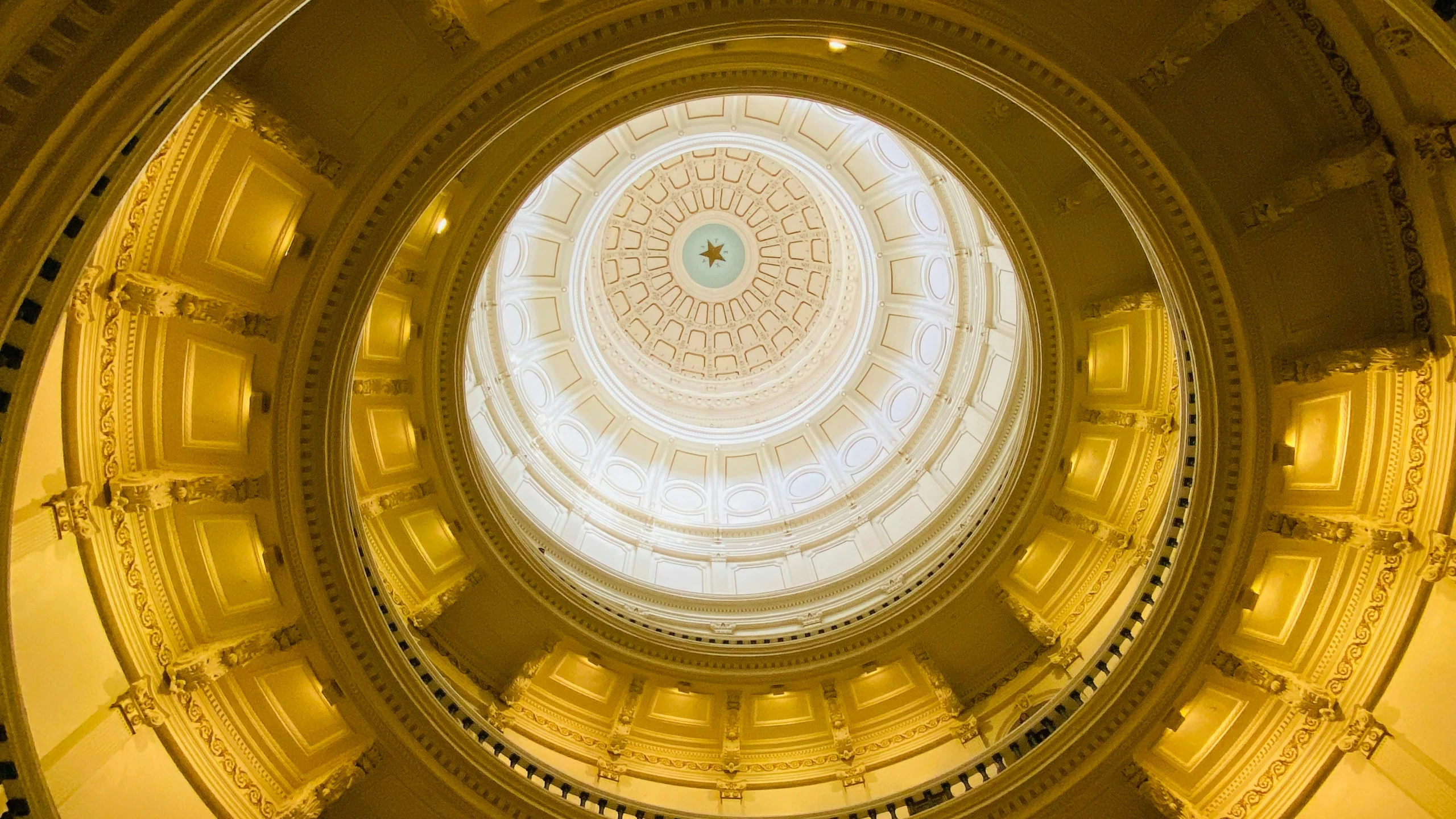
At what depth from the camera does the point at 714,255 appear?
29578 millimetres

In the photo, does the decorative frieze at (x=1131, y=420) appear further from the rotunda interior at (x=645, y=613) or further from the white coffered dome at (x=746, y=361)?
the white coffered dome at (x=746, y=361)

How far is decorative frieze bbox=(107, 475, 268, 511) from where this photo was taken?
9.45 meters

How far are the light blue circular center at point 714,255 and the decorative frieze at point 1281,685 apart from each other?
71.2 feet

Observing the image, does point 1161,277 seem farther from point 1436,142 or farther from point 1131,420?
point 1131,420

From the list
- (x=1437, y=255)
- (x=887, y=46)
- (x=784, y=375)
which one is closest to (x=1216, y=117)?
(x=1437, y=255)

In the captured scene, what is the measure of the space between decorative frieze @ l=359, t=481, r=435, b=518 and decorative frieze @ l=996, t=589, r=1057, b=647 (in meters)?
12.2

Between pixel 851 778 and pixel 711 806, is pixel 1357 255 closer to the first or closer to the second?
pixel 851 778

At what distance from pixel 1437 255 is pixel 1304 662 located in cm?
599

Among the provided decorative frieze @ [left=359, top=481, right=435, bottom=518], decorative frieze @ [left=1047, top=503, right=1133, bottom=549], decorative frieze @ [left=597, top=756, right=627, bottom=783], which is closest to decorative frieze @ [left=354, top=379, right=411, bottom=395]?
decorative frieze @ [left=359, top=481, right=435, bottom=518]

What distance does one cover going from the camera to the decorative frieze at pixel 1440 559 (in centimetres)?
934

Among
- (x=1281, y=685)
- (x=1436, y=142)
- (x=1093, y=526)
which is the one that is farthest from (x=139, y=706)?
(x=1436, y=142)

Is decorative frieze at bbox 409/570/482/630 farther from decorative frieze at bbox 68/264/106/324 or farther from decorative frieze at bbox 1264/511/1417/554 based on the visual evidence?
decorative frieze at bbox 1264/511/1417/554

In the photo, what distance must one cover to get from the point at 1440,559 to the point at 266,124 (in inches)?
605

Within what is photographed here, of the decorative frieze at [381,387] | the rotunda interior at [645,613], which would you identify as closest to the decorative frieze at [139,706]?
the rotunda interior at [645,613]
